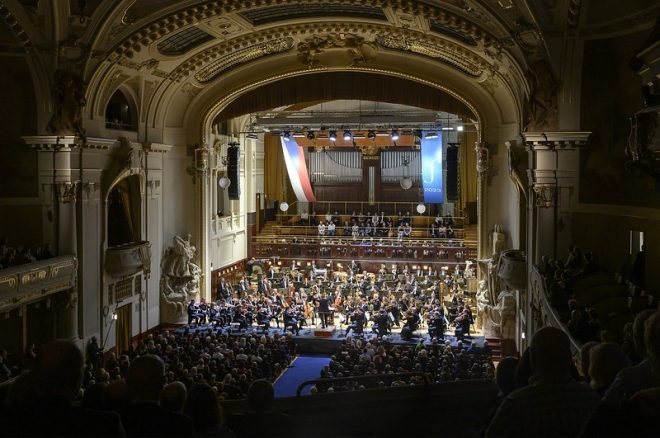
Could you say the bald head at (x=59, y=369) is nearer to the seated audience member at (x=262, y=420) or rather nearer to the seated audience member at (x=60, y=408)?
the seated audience member at (x=60, y=408)

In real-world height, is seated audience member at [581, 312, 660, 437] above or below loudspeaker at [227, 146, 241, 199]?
below

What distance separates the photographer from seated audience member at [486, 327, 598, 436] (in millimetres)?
3240

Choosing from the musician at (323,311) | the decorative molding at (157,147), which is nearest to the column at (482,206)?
the musician at (323,311)

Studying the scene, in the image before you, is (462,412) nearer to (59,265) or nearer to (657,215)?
(657,215)

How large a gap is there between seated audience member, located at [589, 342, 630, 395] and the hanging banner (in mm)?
26012

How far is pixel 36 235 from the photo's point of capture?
60.3 feet

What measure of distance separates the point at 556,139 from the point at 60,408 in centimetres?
1314

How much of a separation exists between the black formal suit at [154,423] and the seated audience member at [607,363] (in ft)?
6.66

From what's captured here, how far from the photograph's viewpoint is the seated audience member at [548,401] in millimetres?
3240

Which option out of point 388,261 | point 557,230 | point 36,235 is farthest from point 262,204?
point 557,230

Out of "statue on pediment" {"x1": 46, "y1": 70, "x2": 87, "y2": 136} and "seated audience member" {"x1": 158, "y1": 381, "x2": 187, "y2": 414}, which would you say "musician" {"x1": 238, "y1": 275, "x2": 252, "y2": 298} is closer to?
"statue on pediment" {"x1": 46, "y1": 70, "x2": 87, "y2": 136}

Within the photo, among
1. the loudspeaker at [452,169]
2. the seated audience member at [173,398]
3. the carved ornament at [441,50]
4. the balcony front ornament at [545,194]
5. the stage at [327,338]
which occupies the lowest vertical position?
the stage at [327,338]

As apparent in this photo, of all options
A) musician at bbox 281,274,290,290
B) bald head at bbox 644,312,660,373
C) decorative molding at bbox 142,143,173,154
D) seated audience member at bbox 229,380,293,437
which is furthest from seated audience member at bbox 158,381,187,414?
musician at bbox 281,274,290,290

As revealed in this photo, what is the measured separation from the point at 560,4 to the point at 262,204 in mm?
22216
